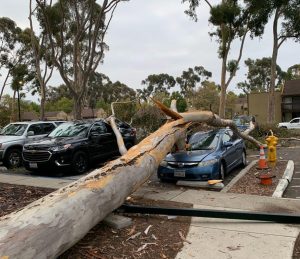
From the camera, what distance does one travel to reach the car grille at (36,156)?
11.8 m

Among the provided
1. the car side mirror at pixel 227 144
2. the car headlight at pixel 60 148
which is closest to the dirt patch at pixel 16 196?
the car headlight at pixel 60 148

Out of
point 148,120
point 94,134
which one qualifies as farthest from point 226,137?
point 148,120

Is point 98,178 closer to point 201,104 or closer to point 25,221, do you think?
point 25,221

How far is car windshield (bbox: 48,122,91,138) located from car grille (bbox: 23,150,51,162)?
1147 millimetres

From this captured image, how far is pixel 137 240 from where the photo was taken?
570 centimetres

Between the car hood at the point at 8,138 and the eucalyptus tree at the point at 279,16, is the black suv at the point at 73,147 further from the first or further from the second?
the eucalyptus tree at the point at 279,16

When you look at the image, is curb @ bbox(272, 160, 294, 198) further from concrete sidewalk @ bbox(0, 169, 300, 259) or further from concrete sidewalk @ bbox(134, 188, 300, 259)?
concrete sidewalk @ bbox(134, 188, 300, 259)

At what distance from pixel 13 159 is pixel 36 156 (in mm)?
2535

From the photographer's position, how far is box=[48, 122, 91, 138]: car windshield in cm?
1294

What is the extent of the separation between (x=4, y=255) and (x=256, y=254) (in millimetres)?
3112

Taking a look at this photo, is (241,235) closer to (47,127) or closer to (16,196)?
(16,196)

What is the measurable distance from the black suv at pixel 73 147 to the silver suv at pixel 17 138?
1.81 m

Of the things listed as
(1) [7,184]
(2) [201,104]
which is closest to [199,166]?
(1) [7,184]

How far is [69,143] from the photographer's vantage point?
39.7ft
